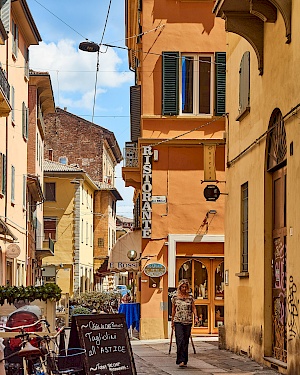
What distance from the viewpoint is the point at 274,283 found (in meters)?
14.8

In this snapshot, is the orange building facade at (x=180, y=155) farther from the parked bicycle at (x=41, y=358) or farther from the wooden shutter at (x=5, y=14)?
the parked bicycle at (x=41, y=358)

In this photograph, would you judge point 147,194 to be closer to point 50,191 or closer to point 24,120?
point 24,120

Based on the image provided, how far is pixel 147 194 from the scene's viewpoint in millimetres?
24938

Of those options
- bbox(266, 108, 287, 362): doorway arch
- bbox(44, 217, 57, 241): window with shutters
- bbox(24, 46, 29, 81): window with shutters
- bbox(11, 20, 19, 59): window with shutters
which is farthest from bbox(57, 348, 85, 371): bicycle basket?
bbox(44, 217, 57, 241): window with shutters

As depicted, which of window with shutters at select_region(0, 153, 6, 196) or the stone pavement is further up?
window with shutters at select_region(0, 153, 6, 196)

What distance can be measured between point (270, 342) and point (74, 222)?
4789cm

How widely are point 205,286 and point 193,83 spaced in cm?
563

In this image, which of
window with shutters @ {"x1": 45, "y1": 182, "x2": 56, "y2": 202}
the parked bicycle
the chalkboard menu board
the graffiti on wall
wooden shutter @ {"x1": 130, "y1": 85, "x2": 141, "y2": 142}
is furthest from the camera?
window with shutters @ {"x1": 45, "y1": 182, "x2": 56, "y2": 202}

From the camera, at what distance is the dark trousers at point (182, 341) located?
1545 centimetres

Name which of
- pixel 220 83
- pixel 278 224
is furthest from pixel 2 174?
pixel 278 224

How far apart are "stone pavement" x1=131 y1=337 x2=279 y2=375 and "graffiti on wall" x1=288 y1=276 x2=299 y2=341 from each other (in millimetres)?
938

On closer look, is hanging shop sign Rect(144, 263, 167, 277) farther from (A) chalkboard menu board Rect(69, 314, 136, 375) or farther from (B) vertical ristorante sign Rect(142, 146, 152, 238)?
(A) chalkboard menu board Rect(69, 314, 136, 375)

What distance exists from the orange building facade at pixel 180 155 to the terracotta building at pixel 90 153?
43.3 metres

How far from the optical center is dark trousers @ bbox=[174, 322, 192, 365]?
15.4 m
